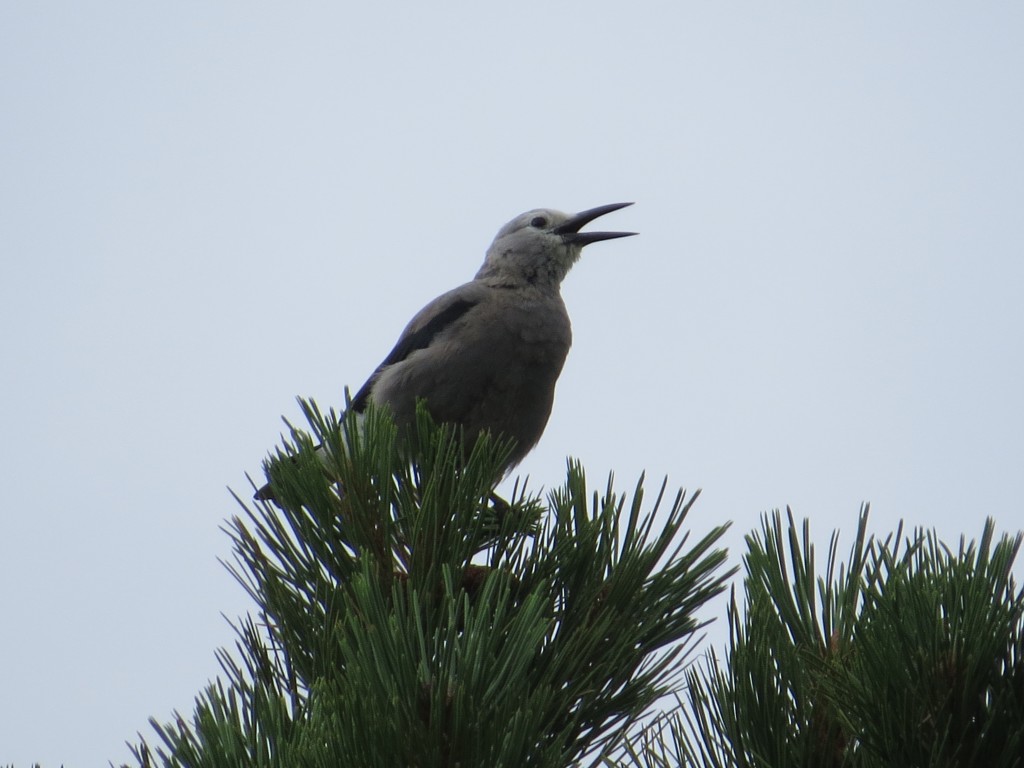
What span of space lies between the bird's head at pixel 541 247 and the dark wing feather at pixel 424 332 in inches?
16.7

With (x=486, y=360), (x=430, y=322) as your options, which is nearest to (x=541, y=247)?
(x=430, y=322)

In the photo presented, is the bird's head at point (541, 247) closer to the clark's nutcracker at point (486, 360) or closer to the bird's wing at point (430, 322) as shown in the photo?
the clark's nutcracker at point (486, 360)

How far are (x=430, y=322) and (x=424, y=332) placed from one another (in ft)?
0.31

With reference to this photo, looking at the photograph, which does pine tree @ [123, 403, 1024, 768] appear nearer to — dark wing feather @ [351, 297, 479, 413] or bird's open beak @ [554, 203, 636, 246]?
dark wing feather @ [351, 297, 479, 413]

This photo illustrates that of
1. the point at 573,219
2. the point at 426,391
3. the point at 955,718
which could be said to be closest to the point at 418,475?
the point at 955,718

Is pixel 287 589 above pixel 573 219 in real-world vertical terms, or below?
below

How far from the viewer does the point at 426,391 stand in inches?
172

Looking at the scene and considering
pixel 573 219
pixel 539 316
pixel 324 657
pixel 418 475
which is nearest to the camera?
pixel 324 657

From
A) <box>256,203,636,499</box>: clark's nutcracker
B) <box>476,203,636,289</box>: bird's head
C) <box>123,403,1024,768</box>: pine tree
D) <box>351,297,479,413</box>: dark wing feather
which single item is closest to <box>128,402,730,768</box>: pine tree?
<box>123,403,1024,768</box>: pine tree

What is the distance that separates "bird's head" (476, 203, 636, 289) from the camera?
5473 millimetres

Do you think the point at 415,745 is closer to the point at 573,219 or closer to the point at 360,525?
the point at 360,525

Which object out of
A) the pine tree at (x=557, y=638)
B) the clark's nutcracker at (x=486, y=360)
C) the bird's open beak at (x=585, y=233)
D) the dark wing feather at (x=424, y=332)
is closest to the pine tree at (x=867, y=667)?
the pine tree at (x=557, y=638)

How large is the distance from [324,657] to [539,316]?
335 cm

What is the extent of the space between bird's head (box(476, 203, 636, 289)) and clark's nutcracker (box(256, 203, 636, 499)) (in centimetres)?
3
